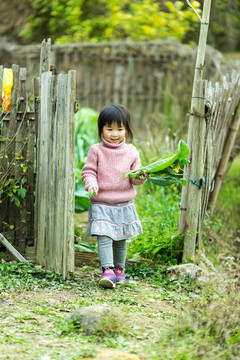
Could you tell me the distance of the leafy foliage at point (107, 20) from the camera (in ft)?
46.9

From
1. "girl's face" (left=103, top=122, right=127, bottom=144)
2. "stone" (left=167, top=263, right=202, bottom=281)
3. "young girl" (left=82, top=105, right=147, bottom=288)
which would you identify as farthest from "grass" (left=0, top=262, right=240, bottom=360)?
"girl's face" (left=103, top=122, right=127, bottom=144)

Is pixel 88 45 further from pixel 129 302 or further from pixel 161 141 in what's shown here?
pixel 129 302

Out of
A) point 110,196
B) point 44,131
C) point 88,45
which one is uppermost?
point 88,45

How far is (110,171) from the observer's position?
4.54 m

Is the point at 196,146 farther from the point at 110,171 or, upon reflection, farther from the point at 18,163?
the point at 18,163

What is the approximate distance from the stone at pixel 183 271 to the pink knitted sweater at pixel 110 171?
0.74 m

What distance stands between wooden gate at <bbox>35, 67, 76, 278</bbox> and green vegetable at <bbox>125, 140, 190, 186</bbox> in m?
0.54

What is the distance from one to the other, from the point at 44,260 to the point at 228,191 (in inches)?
154

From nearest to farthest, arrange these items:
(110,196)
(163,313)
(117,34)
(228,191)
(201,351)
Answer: (201,351) → (163,313) → (110,196) → (228,191) → (117,34)

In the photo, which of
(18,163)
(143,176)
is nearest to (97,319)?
(143,176)

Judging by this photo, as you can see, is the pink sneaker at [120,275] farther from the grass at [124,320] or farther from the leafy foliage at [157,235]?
the leafy foliage at [157,235]

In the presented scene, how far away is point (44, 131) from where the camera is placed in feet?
15.3

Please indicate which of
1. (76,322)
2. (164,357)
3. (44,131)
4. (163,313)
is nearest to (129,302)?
(163,313)

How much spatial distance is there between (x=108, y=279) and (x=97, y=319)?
1003 mm
